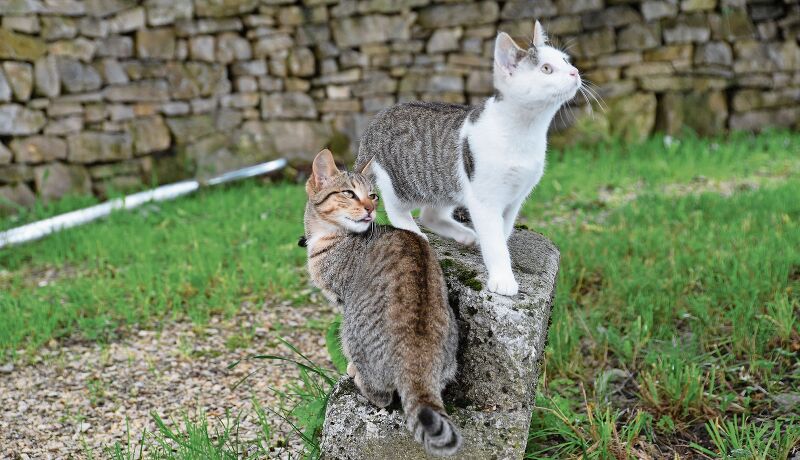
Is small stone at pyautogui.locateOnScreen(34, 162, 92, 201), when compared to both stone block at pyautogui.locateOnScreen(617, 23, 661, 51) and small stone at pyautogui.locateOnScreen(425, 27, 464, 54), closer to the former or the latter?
small stone at pyautogui.locateOnScreen(425, 27, 464, 54)

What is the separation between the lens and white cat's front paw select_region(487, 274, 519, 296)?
3.10 meters

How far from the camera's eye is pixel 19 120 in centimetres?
782

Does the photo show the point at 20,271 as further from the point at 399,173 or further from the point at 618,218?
the point at 618,218

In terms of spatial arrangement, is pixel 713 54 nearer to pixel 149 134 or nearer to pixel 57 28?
pixel 149 134

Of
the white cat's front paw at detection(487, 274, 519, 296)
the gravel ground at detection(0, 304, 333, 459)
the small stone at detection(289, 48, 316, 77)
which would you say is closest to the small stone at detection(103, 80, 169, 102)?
the small stone at detection(289, 48, 316, 77)

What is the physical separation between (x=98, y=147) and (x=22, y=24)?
135cm

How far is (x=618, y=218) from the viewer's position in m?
6.34

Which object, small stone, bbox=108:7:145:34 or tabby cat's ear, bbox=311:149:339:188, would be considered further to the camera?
small stone, bbox=108:7:145:34

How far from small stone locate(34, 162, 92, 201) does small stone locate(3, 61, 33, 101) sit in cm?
72

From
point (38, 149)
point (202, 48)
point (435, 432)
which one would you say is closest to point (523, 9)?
point (202, 48)

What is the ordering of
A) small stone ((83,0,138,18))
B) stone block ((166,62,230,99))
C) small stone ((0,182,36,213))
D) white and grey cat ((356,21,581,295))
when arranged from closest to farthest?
white and grey cat ((356,21,581,295)) < small stone ((0,182,36,213)) < small stone ((83,0,138,18)) < stone block ((166,62,230,99))

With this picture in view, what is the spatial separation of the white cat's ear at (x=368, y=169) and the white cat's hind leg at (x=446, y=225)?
353 mm

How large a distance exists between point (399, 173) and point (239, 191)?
4.79 meters

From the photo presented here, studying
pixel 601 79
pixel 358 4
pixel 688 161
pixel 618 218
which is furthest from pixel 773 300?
pixel 358 4
